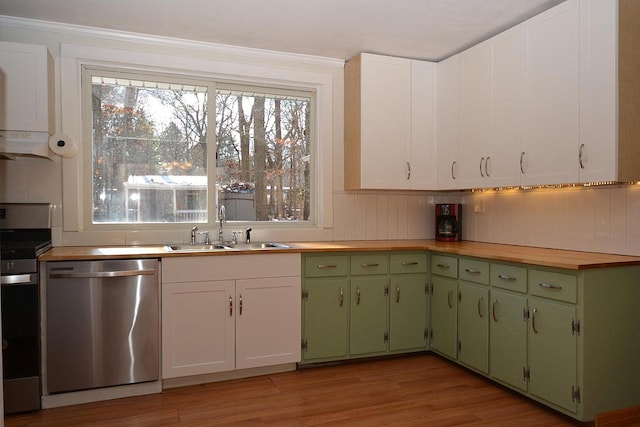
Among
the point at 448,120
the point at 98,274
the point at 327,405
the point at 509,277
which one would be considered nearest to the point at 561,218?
the point at 509,277

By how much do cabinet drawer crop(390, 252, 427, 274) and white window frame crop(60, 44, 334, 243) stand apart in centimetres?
70

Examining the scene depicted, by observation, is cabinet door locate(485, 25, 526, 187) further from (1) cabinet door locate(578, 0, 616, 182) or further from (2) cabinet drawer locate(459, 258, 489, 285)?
(2) cabinet drawer locate(459, 258, 489, 285)

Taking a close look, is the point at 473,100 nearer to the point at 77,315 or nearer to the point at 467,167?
the point at 467,167

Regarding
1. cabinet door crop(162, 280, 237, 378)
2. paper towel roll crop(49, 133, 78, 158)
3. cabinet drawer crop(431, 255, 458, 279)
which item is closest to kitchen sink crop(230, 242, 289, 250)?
cabinet door crop(162, 280, 237, 378)

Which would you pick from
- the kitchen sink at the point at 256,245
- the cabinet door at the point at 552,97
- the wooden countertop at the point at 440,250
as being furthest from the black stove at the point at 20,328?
the cabinet door at the point at 552,97

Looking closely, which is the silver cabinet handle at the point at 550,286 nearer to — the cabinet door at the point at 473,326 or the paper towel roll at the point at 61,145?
the cabinet door at the point at 473,326

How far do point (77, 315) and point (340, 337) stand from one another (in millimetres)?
1741

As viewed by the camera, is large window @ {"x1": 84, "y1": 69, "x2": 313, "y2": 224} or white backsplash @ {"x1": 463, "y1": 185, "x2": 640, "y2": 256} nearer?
white backsplash @ {"x1": 463, "y1": 185, "x2": 640, "y2": 256}

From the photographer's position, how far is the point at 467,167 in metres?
3.65

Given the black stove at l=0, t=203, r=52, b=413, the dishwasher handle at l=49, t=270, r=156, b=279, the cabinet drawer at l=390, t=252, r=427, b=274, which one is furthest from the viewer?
the cabinet drawer at l=390, t=252, r=427, b=274

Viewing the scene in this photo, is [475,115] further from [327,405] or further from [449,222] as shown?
[327,405]

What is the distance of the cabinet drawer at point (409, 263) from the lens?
11.8 ft

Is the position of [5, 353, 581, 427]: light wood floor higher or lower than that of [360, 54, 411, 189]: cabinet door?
lower

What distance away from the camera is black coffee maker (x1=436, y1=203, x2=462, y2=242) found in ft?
13.1
